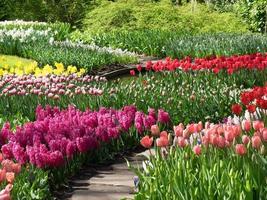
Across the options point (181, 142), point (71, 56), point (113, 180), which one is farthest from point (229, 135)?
point (71, 56)

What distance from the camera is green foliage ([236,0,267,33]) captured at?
25656 millimetres

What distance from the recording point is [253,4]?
2634cm

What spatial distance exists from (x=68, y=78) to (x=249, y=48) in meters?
7.27

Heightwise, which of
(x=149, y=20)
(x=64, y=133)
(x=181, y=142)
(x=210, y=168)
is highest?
(x=149, y=20)

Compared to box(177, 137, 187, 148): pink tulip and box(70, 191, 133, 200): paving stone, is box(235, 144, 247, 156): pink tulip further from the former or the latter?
box(70, 191, 133, 200): paving stone

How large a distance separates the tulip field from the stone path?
5.2 inches

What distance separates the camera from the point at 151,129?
439cm

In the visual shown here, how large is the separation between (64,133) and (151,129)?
2.12 meters

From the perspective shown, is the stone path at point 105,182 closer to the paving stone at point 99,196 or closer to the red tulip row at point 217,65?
the paving stone at point 99,196

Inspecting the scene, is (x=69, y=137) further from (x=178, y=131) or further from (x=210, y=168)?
(x=210, y=168)

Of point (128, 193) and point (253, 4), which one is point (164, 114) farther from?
point (253, 4)

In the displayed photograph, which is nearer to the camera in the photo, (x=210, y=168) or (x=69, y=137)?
(x=210, y=168)

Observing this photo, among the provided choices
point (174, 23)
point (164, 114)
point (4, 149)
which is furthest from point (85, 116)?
→ point (174, 23)

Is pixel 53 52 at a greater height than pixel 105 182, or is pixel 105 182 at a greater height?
pixel 53 52
